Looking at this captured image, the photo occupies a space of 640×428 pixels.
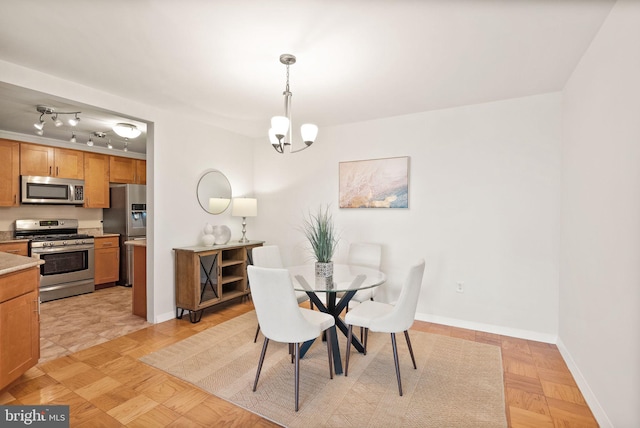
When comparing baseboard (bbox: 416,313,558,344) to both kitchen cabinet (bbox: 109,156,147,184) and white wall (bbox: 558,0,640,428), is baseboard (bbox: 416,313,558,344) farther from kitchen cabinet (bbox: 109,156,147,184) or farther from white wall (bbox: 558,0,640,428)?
kitchen cabinet (bbox: 109,156,147,184)

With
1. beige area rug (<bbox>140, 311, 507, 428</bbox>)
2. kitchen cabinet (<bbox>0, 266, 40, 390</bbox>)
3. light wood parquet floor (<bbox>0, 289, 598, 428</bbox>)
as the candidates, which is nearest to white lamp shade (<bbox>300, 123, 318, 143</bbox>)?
beige area rug (<bbox>140, 311, 507, 428</bbox>)

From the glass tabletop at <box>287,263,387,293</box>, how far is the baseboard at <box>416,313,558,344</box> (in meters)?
1.16

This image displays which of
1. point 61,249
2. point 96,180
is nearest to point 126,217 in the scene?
point 96,180

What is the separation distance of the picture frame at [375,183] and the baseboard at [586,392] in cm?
194

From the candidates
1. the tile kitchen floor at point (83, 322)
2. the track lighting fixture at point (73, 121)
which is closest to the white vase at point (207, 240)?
the tile kitchen floor at point (83, 322)

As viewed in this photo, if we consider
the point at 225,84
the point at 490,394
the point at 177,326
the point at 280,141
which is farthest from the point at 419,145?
the point at 177,326

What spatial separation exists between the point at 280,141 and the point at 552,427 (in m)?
2.51

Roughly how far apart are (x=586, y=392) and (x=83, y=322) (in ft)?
15.3

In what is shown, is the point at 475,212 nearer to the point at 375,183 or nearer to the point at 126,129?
the point at 375,183

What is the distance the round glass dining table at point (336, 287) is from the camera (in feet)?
7.77

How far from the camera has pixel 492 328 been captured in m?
3.23

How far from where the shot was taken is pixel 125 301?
436 cm

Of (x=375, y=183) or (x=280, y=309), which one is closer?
(x=280, y=309)

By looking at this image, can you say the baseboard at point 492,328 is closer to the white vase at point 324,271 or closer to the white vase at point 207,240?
the white vase at point 324,271
